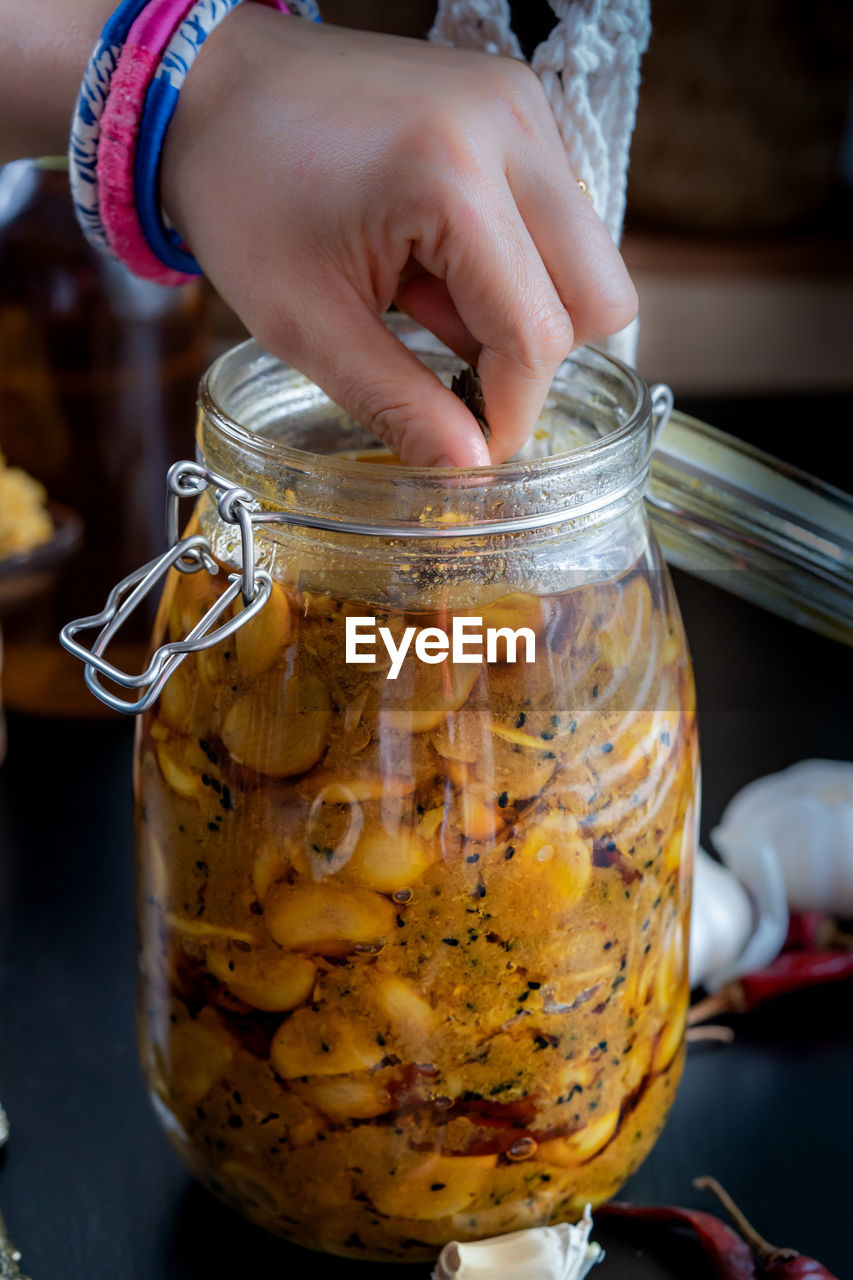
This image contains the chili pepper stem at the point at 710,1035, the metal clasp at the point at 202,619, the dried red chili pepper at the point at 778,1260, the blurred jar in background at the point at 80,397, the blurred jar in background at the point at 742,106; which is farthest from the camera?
the blurred jar in background at the point at 742,106

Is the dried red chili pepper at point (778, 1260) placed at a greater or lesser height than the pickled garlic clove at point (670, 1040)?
lesser

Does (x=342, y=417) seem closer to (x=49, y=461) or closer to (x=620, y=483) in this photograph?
(x=620, y=483)

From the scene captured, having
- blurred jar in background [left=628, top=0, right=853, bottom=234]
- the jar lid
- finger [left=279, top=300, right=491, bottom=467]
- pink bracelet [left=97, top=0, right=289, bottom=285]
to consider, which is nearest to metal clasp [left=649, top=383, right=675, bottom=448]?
the jar lid

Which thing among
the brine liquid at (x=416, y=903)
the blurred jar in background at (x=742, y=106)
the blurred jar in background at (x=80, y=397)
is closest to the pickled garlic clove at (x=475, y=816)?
the brine liquid at (x=416, y=903)

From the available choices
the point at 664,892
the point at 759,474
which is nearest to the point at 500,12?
the point at 759,474

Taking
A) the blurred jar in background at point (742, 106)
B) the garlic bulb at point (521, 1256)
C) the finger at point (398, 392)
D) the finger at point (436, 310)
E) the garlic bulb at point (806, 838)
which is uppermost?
the blurred jar in background at point (742, 106)

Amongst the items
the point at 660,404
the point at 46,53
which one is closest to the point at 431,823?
the point at 660,404

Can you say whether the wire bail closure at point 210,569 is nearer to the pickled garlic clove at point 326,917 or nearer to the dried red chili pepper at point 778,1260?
the pickled garlic clove at point 326,917
